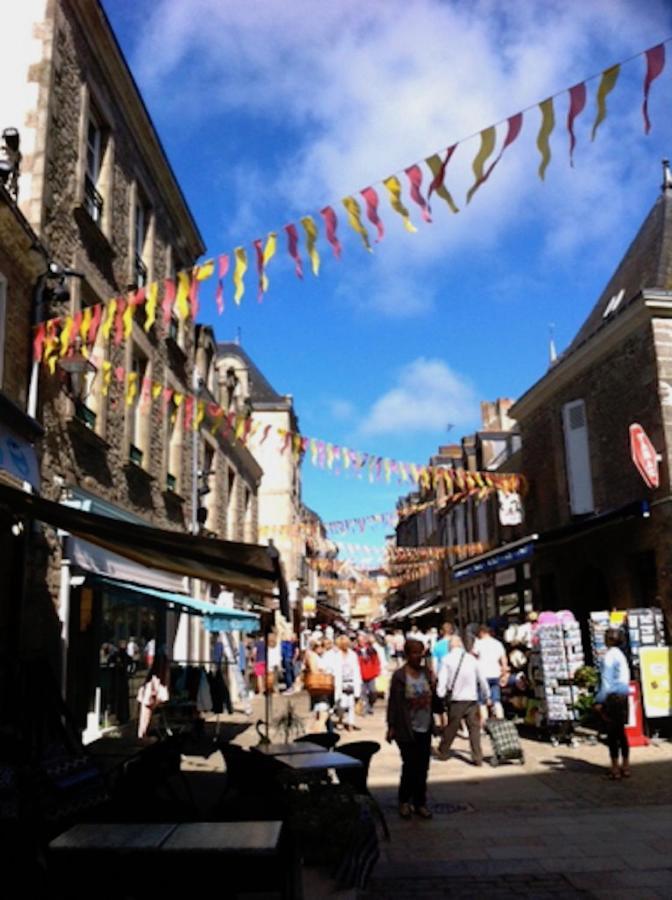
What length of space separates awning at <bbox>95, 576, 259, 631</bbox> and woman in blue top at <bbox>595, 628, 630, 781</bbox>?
19.1 ft

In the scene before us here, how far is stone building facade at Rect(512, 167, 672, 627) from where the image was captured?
1278cm

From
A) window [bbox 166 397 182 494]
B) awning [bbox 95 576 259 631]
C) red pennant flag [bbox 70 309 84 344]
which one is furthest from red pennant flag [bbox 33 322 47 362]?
window [bbox 166 397 182 494]

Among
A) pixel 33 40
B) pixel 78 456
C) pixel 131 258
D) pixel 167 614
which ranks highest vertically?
pixel 33 40

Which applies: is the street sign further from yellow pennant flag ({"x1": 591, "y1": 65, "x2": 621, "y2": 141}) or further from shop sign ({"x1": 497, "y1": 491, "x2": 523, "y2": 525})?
yellow pennant flag ({"x1": 591, "y1": 65, "x2": 621, "y2": 141})

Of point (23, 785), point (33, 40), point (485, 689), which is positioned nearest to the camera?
point (23, 785)

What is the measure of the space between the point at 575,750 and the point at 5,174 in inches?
377

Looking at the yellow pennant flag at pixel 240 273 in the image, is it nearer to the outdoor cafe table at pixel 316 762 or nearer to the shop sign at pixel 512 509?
Result: the outdoor cafe table at pixel 316 762

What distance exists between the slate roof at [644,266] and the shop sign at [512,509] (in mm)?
3885

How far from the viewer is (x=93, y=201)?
11633 mm

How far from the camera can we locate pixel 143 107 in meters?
13.3

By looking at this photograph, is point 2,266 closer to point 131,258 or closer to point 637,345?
point 131,258

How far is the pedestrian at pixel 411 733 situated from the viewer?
267 inches

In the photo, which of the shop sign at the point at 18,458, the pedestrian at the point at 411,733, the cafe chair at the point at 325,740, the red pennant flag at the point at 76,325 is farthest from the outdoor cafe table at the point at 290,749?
the red pennant flag at the point at 76,325

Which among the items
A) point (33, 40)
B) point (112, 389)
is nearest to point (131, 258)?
point (112, 389)
